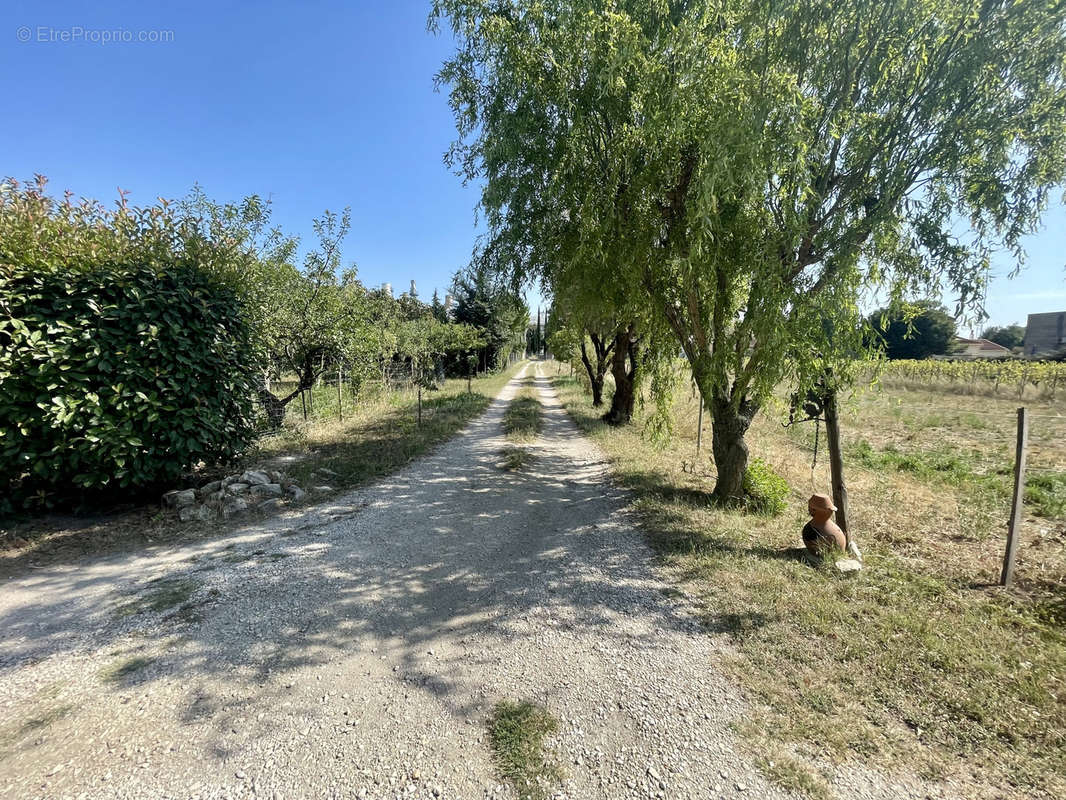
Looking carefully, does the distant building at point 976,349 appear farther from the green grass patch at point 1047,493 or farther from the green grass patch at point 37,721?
the green grass patch at point 37,721

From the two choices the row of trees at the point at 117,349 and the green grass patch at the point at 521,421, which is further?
the green grass patch at the point at 521,421

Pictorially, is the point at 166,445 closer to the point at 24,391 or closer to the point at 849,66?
the point at 24,391

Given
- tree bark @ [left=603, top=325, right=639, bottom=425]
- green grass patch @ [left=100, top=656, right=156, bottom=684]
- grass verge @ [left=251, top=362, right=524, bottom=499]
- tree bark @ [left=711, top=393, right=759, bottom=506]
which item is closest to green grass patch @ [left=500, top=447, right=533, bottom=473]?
grass verge @ [left=251, top=362, right=524, bottom=499]

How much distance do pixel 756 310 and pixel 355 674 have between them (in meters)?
4.63

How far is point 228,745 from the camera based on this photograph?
6.53 feet

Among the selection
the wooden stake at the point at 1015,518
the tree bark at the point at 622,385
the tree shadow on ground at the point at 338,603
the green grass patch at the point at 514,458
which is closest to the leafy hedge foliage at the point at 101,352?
the tree shadow on ground at the point at 338,603

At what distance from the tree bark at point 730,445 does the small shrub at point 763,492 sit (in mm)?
95

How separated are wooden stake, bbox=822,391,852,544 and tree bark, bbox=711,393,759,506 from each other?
1.01 metres

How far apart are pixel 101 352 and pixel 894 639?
715 centimetres

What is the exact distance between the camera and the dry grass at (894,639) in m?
2.01

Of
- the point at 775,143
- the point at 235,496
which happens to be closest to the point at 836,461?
the point at 775,143

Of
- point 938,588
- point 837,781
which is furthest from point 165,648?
point 938,588

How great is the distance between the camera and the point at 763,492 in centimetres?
534

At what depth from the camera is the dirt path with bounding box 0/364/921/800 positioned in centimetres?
187
